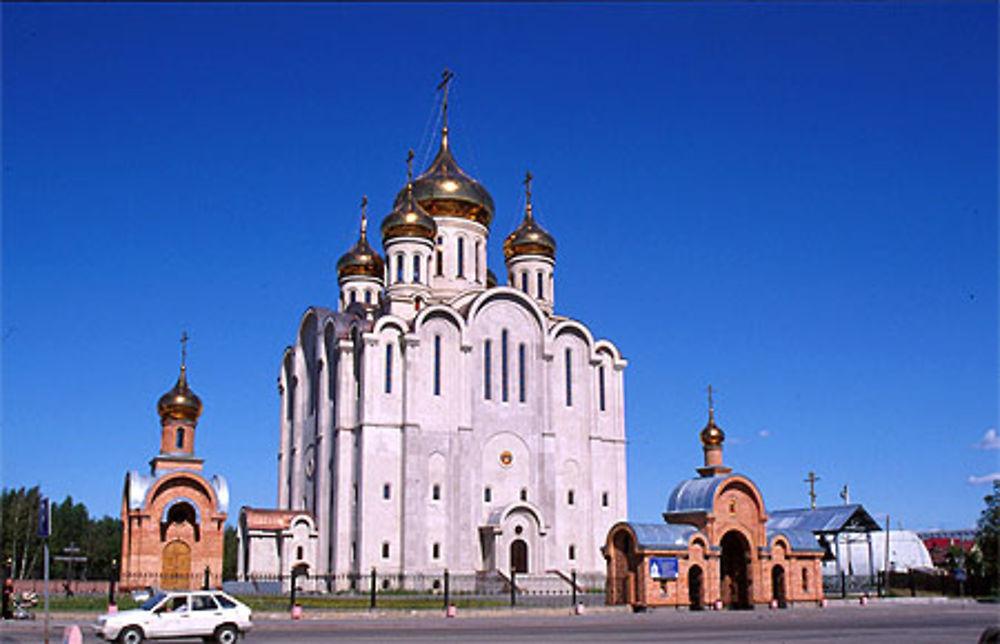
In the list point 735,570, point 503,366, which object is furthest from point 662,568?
point 503,366

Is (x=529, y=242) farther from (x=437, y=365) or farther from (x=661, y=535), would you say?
(x=661, y=535)

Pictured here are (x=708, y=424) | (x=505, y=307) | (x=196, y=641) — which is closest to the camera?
(x=196, y=641)

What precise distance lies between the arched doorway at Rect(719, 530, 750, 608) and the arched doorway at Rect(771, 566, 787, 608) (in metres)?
0.97

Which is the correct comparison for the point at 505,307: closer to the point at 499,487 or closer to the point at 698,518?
the point at 499,487

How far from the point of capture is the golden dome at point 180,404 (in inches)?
1649

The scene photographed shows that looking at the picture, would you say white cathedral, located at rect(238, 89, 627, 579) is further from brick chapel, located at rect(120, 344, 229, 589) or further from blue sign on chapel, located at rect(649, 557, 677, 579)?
blue sign on chapel, located at rect(649, 557, 677, 579)

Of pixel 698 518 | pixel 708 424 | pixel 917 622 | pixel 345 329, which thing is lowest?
pixel 917 622

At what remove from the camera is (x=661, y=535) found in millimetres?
30500

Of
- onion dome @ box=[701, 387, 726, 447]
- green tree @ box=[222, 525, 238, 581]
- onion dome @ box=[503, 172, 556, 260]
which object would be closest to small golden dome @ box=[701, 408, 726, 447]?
onion dome @ box=[701, 387, 726, 447]

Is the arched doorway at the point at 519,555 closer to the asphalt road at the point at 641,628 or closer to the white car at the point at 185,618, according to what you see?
the asphalt road at the point at 641,628

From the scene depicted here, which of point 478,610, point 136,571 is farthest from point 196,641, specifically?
point 136,571

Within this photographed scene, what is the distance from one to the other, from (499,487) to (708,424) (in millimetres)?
9877

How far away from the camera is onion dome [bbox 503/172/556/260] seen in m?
49.4

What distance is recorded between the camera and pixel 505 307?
44281 mm
